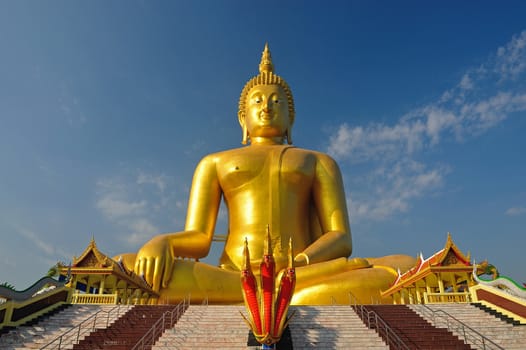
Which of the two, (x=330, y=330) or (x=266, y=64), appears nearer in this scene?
(x=330, y=330)

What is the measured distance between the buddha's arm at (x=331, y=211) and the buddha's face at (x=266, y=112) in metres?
2.23

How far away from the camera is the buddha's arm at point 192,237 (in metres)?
11.9

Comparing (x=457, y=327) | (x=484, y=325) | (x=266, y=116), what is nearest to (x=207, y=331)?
(x=457, y=327)

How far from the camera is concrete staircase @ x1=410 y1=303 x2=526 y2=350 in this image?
7.87 metres

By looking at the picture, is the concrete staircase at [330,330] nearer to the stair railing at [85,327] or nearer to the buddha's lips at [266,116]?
the stair railing at [85,327]

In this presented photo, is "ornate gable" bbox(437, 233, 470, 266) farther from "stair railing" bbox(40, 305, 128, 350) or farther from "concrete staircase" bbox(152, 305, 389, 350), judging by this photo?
"stair railing" bbox(40, 305, 128, 350)

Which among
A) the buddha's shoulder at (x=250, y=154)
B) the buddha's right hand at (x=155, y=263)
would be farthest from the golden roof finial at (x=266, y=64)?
the buddha's right hand at (x=155, y=263)

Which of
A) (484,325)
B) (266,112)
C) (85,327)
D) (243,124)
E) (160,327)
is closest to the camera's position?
(160,327)

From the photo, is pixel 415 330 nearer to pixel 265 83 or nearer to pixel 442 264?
pixel 442 264

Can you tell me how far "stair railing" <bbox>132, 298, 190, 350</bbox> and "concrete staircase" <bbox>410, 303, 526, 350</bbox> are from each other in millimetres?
5096

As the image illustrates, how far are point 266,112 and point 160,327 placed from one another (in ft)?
32.2

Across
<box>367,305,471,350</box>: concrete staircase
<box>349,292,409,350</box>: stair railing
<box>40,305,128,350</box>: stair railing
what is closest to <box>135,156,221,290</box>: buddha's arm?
<box>40,305,128,350</box>: stair railing

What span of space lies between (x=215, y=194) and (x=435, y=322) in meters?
8.61

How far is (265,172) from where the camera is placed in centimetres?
1488
